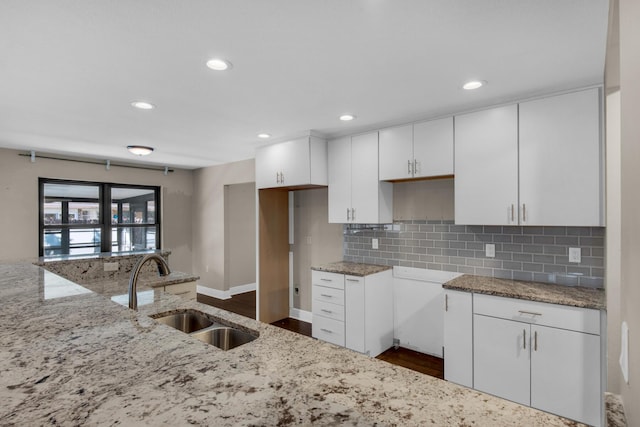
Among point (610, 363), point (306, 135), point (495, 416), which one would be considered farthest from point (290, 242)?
point (495, 416)

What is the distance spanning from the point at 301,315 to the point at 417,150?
9.35 ft

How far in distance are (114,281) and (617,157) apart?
3.66m

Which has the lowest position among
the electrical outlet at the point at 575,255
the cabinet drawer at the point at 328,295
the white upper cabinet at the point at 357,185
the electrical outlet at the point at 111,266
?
the cabinet drawer at the point at 328,295

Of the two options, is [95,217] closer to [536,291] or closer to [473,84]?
[473,84]

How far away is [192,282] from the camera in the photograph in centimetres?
288

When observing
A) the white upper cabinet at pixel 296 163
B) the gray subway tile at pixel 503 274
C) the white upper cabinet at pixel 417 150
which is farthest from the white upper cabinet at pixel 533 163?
the white upper cabinet at pixel 296 163

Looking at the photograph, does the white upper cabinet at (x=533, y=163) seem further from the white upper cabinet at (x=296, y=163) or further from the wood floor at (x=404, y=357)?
the white upper cabinet at (x=296, y=163)

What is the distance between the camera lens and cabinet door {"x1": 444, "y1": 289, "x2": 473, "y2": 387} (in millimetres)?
2709

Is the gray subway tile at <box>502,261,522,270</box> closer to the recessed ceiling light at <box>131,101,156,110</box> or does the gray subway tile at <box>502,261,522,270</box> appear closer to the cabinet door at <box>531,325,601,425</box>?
the cabinet door at <box>531,325,601,425</box>

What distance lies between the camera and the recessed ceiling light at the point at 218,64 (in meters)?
2.06

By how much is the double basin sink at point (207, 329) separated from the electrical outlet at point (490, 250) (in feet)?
8.11

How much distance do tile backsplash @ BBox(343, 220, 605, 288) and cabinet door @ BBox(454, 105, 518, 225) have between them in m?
0.34

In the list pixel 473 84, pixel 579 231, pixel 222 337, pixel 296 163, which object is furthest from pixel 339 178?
pixel 222 337

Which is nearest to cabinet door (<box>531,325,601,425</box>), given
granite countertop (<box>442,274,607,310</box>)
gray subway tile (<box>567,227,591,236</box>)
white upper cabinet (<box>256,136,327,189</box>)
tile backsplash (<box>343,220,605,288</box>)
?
granite countertop (<box>442,274,607,310</box>)
